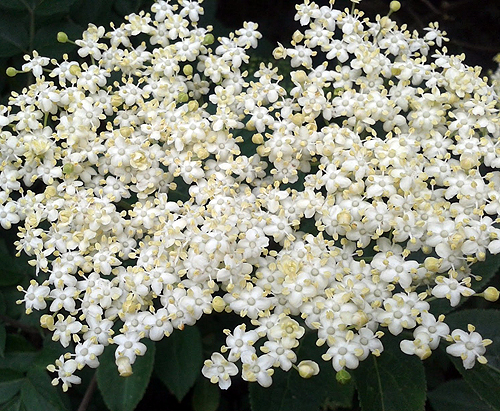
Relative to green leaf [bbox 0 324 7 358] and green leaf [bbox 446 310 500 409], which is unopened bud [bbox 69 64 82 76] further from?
green leaf [bbox 446 310 500 409]

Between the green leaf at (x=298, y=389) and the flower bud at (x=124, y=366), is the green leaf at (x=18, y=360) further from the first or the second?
the green leaf at (x=298, y=389)

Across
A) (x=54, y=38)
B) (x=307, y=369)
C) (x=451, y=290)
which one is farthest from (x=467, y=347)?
(x=54, y=38)

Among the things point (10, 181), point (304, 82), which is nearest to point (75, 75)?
point (10, 181)

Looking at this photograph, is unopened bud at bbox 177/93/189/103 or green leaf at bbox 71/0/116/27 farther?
green leaf at bbox 71/0/116/27

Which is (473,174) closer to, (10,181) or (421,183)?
(421,183)

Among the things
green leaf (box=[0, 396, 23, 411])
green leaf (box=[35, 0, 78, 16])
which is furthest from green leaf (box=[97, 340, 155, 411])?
green leaf (box=[35, 0, 78, 16])

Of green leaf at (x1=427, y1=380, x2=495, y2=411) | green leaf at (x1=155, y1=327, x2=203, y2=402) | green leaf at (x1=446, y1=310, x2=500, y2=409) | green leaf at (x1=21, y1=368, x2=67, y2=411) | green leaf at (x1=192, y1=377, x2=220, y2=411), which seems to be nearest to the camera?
green leaf at (x1=446, y1=310, x2=500, y2=409)
